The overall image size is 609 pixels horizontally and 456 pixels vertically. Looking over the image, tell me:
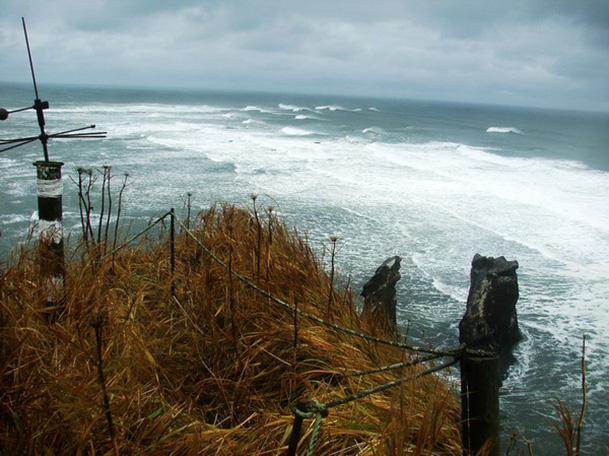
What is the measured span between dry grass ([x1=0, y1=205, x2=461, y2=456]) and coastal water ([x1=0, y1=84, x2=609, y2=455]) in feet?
3.60

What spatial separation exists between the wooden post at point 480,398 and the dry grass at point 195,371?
0.13 meters

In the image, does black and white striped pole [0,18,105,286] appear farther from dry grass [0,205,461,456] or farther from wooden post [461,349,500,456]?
wooden post [461,349,500,456]

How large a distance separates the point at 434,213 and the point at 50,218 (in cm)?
1429

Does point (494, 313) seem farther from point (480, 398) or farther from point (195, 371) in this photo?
point (480, 398)

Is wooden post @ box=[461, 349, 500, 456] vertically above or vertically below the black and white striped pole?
below

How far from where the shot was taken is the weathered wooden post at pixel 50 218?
381 cm

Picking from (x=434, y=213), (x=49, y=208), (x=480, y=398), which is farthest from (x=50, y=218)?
(x=434, y=213)

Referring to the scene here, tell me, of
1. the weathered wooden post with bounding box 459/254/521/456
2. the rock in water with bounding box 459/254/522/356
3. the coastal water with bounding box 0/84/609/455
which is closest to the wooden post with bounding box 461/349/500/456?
the coastal water with bounding box 0/84/609/455

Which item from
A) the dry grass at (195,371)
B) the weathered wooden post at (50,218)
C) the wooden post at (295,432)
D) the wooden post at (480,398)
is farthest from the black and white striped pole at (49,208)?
the wooden post at (480,398)

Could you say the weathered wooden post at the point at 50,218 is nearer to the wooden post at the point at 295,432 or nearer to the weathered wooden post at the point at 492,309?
the wooden post at the point at 295,432

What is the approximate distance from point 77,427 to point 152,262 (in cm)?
285

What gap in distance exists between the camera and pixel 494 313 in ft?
30.5

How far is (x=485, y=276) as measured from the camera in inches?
381

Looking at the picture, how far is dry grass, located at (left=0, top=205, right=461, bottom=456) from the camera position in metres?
2.41
